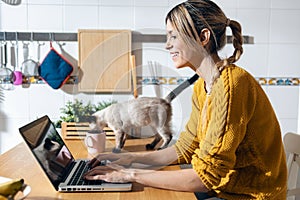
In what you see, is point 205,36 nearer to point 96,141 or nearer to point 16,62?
point 96,141

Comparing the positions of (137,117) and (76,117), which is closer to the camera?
(137,117)

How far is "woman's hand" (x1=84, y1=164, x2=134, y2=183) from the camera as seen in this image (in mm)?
1104

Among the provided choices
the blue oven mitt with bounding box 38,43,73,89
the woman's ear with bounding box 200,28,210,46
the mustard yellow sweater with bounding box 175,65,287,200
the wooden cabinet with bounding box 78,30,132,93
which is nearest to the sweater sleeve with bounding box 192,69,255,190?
the mustard yellow sweater with bounding box 175,65,287,200

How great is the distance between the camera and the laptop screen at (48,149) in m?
1.04

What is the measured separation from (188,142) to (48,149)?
51 cm

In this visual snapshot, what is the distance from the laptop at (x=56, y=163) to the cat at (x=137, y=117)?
0.50ft

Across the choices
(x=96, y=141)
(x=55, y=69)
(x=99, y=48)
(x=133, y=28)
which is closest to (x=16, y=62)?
(x=55, y=69)

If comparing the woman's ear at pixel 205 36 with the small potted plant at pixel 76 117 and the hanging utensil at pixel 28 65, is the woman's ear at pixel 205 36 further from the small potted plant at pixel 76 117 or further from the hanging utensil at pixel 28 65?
the hanging utensil at pixel 28 65

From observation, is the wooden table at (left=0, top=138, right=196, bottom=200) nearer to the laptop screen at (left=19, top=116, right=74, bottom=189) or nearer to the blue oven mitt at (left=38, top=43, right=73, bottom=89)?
the laptop screen at (left=19, top=116, right=74, bottom=189)

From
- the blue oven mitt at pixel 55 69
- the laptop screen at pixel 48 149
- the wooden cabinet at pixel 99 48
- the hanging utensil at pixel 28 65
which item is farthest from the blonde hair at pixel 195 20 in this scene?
the hanging utensil at pixel 28 65

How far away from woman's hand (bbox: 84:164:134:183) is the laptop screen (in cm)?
9

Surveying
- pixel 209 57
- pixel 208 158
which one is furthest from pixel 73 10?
pixel 208 158

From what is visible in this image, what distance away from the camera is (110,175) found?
1.11m

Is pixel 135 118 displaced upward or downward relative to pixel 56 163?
upward
